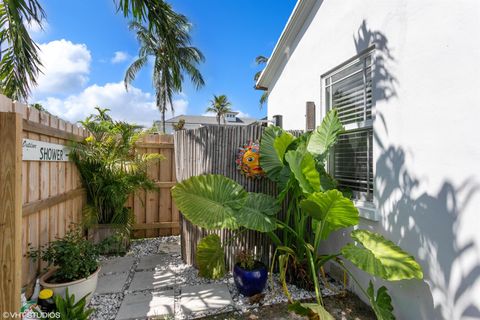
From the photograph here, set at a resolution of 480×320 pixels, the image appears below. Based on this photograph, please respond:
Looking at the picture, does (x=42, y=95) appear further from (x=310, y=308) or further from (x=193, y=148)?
(x=310, y=308)

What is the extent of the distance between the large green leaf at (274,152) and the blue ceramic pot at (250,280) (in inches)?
41.2

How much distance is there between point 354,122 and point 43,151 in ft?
11.7

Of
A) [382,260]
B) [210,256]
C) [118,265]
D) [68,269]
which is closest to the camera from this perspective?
[382,260]

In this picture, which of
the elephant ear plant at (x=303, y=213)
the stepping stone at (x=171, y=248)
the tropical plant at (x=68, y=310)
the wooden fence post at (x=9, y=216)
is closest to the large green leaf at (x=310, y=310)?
the elephant ear plant at (x=303, y=213)

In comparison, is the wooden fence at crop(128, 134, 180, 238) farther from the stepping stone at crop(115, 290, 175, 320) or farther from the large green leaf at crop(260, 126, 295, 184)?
the large green leaf at crop(260, 126, 295, 184)

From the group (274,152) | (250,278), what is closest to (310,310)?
(250,278)

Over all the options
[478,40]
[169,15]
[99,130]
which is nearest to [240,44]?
[169,15]

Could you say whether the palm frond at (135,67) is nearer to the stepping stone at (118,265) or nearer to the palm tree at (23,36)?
the palm tree at (23,36)

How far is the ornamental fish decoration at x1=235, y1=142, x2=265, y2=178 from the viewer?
3078 millimetres

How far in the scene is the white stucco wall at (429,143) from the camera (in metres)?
1.59

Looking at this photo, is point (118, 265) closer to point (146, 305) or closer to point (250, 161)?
point (146, 305)

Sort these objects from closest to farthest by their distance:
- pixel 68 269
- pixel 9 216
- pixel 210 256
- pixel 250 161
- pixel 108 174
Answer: pixel 9 216 → pixel 68 269 → pixel 210 256 → pixel 250 161 → pixel 108 174

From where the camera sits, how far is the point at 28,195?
219cm

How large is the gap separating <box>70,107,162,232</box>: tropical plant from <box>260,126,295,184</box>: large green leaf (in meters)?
2.16
